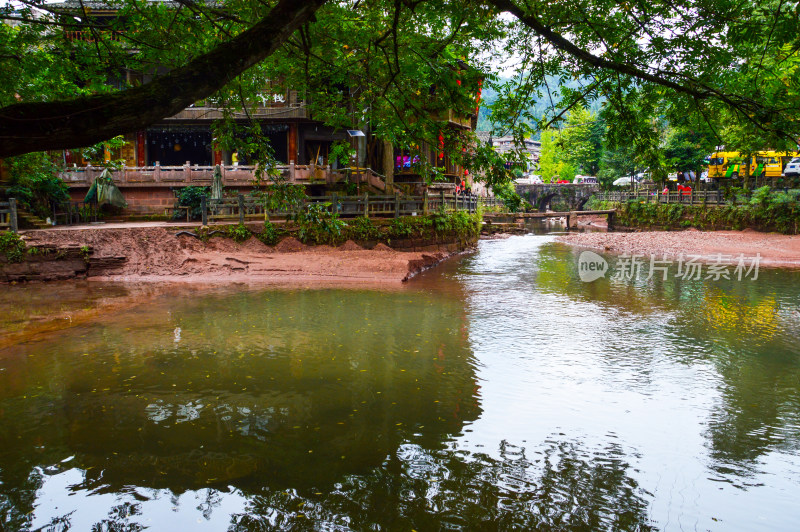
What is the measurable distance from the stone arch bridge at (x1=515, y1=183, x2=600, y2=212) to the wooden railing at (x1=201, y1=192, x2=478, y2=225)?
3734cm

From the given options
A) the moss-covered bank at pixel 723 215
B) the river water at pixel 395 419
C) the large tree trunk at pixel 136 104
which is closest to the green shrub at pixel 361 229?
the river water at pixel 395 419

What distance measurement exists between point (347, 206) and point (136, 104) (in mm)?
17061

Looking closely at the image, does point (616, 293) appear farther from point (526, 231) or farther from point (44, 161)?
point (526, 231)

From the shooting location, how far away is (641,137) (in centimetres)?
630

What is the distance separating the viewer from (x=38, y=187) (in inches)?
765

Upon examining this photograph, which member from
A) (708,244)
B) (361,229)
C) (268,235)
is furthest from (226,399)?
(708,244)

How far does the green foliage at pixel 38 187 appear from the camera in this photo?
18.6 m

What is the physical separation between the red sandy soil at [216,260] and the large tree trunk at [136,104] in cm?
1319

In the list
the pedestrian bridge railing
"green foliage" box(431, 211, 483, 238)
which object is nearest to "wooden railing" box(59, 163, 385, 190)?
"green foliage" box(431, 211, 483, 238)

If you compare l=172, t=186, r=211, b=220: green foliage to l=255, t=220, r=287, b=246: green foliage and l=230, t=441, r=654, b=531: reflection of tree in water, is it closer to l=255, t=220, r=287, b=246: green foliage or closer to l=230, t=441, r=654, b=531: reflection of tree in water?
l=255, t=220, r=287, b=246: green foliage

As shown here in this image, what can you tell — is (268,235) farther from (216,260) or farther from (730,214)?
(730,214)

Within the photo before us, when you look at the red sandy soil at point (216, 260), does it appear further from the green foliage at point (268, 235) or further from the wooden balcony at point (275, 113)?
the wooden balcony at point (275, 113)

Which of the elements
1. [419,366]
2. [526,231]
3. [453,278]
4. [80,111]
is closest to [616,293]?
[453,278]

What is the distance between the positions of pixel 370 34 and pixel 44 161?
15.3m
